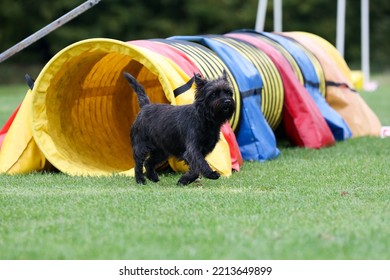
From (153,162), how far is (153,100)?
2044 mm

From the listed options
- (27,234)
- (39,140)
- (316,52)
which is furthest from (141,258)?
(316,52)

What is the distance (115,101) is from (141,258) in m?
5.16

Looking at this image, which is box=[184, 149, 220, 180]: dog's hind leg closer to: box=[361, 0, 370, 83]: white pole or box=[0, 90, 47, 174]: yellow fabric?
box=[0, 90, 47, 174]: yellow fabric

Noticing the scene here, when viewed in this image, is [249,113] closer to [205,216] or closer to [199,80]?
[199,80]

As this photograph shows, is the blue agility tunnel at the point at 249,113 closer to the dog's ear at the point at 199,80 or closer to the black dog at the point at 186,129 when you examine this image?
the black dog at the point at 186,129

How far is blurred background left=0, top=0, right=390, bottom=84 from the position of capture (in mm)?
31953

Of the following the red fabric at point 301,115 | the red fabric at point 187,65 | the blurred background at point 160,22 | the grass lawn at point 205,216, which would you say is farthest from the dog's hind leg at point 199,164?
the blurred background at point 160,22

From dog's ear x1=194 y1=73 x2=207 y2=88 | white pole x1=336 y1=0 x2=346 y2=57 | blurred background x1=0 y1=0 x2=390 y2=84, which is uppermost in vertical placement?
Result: dog's ear x1=194 y1=73 x2=207 y2=88

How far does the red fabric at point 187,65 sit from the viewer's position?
27.4ft

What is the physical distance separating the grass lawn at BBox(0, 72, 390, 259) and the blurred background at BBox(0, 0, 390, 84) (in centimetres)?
2475

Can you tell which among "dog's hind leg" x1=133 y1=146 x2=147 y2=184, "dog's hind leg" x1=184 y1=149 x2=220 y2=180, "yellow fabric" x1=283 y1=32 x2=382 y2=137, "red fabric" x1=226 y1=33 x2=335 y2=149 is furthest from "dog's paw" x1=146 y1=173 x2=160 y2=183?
"yellow fabric" x1=283 y1=32 x2=382 y2=137

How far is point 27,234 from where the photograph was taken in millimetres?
5129

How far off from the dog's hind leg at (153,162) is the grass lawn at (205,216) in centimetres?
9
